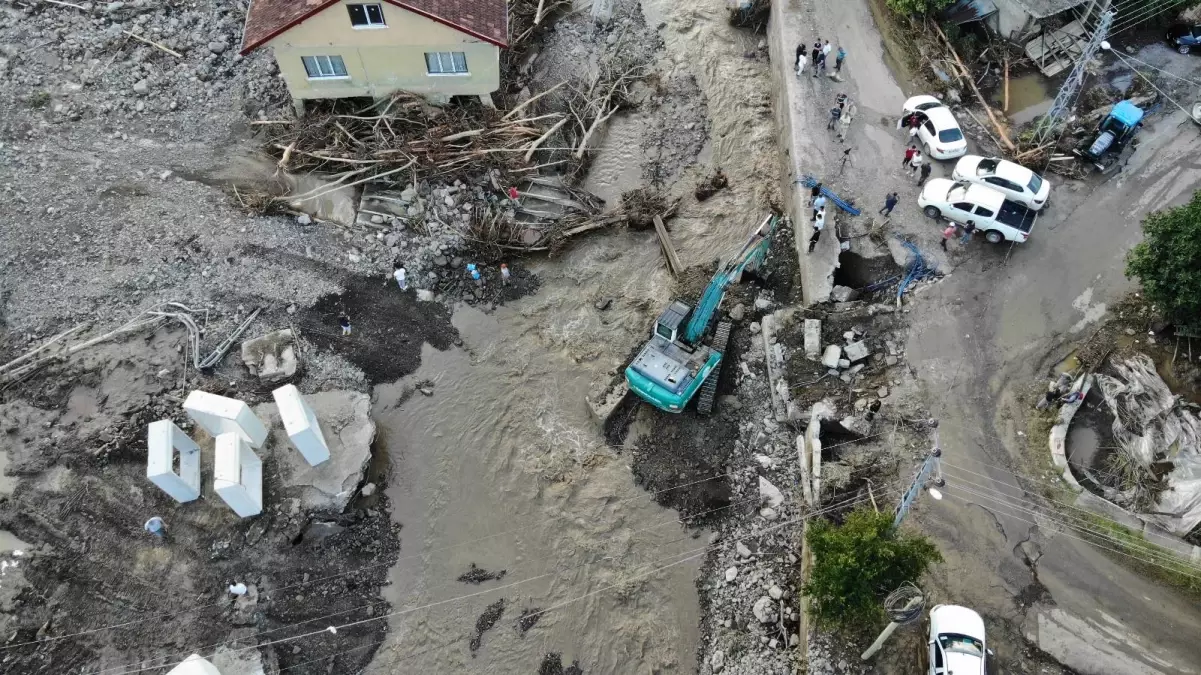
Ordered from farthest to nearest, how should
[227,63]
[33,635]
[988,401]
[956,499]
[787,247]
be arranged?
[227,63], [787,247], [988,401], [956,499], [33,635]

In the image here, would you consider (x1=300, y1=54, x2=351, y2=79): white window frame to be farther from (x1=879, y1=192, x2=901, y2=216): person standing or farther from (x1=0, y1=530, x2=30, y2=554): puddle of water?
(x1=879, y1=192, x2=901, y2=216): person standing

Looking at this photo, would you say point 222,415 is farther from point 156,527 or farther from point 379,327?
point 379,327

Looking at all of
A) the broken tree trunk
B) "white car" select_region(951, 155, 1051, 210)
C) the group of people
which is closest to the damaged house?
the group of people

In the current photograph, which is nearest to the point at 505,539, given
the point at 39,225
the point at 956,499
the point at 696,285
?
the point at 696,285

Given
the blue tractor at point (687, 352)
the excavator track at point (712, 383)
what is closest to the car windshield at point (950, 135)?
the blue tractor at point (687, 352)

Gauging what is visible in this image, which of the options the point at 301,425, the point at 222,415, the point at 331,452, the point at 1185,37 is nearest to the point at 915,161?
the point at 1185,37

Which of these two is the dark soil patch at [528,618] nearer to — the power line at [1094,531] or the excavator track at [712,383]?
the excavator track at [712,383]

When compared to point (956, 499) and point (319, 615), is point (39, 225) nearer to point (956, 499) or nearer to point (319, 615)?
point (319, 615)
